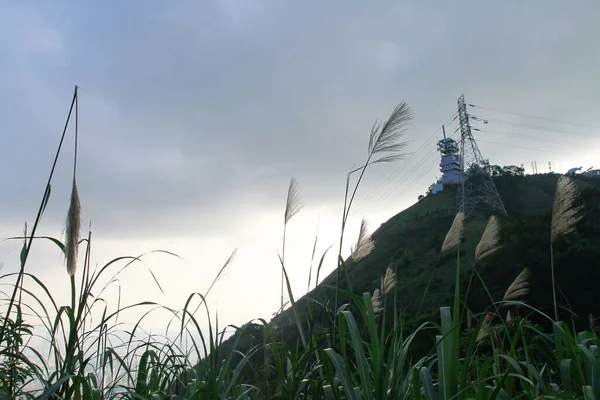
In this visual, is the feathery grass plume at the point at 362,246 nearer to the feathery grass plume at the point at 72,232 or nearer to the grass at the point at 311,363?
the grass at the point at 311,363

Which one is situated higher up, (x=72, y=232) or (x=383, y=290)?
(x=72, y=232)

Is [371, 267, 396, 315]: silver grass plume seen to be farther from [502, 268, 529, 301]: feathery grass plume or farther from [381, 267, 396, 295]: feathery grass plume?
[502, 268, 529, 301]: feathery grass plume

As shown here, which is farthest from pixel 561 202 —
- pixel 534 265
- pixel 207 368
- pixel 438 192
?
pixel 438 192

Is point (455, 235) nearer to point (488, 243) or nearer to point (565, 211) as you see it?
point (488, 243)

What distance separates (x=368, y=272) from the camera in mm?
30109

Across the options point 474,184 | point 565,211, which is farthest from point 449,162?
point 565,211

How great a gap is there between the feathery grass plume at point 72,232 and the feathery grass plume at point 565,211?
1940mm

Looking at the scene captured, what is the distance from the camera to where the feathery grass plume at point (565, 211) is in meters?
2.12

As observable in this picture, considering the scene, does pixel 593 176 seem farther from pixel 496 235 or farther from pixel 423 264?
pixel 496 235

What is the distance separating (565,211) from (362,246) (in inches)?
36.9

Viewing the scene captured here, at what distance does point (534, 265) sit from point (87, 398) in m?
15.9

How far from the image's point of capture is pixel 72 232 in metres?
1.46

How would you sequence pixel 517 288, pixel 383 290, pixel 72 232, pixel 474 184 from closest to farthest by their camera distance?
pixel 72 232
pixel 383 290
pixel 517 288
pixel 474 184

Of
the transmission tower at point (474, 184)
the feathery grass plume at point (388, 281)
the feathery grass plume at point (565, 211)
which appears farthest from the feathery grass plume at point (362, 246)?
the transmission tower at point (474, 184)
